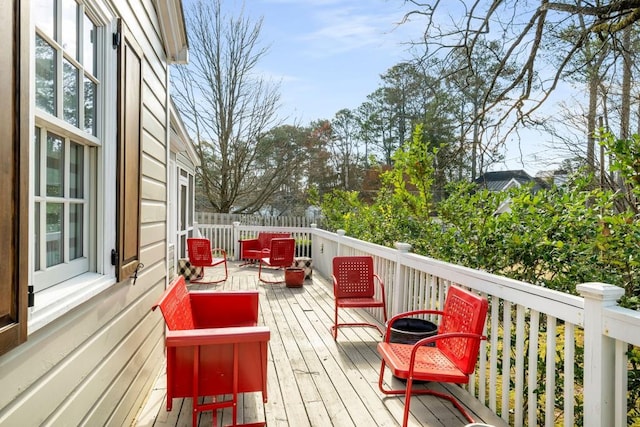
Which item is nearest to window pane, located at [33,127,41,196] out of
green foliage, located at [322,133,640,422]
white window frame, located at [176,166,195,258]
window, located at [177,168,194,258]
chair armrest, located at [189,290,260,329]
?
chair armrest, located at [189,290,260,329]

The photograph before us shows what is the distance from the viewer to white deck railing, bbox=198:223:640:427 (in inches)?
69.7

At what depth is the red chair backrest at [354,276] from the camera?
174 inches

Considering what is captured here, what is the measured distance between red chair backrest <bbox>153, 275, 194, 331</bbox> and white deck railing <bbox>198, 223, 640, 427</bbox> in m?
1.95

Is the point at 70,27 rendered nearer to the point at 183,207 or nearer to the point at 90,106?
the point at 90,106

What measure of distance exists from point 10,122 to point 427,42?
5.54 meters

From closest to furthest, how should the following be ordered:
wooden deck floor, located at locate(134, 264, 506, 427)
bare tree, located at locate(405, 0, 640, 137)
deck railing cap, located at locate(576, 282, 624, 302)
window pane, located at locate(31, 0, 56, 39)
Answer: window pane, located at locate(31, 0, 56, 39) → deck railing cap, located at locate(576, 282, 624, 302) → wooden deck floor, located at locate(134, 264, 506, 427) → bare tree, located at locate(405, 0, 640, 137)

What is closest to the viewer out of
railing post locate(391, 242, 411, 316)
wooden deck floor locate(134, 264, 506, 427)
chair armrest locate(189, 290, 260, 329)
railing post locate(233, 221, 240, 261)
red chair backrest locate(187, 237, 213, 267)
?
wooden deck floor locate(134, 264, 506, 427)

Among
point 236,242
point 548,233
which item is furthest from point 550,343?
point 236,242

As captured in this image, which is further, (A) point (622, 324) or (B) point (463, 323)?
(B) point (463, 323)

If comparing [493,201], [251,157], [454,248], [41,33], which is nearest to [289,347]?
[454,248]

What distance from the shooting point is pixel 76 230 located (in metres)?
1.93

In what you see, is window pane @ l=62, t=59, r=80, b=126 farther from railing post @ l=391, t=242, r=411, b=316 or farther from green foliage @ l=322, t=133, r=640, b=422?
railing post @ l=391, t=242, r=411, b=316

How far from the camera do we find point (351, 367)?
3500mm

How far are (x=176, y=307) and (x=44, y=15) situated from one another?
1741mm
